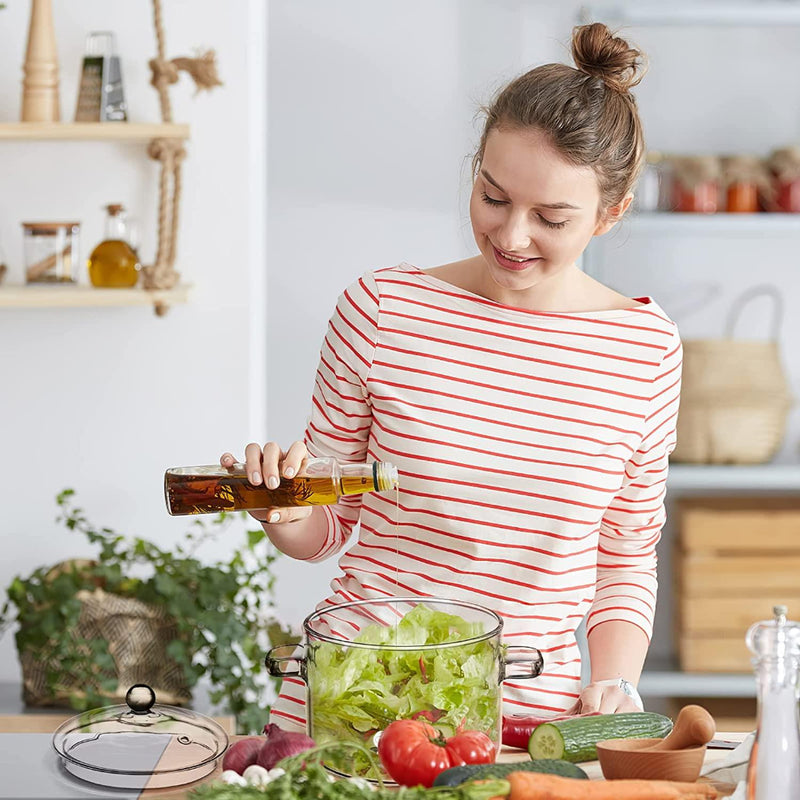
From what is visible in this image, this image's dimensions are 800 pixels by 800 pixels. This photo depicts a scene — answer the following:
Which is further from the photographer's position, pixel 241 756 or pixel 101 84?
pixel 101 84

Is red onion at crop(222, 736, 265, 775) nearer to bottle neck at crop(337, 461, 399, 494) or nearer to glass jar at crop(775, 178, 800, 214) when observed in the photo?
bottle neck at crop(337, 461, 399, 494)

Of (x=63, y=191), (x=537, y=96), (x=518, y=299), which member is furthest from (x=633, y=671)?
(x=63, y=191)

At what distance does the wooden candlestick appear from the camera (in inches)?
94.1

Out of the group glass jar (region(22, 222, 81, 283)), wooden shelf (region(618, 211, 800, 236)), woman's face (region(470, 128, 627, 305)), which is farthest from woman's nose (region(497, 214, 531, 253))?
wooden shelf (region(618, 211, 800, 236))

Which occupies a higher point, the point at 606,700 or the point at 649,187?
the point at 649,187

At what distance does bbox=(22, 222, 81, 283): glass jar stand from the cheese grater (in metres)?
0.24

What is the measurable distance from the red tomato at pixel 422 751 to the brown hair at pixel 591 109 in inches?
25.8

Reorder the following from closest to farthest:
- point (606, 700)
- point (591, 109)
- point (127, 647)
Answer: point (606, 700), point (591, 109), point (127, 647)

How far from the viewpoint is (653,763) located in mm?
1010

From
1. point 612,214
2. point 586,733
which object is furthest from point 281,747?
point 612,214

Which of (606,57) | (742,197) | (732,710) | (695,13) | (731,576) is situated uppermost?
(695,13)

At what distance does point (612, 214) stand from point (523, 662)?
59 cm

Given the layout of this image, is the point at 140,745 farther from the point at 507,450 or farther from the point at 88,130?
the point at 88,130

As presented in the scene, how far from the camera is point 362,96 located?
3053 mm
